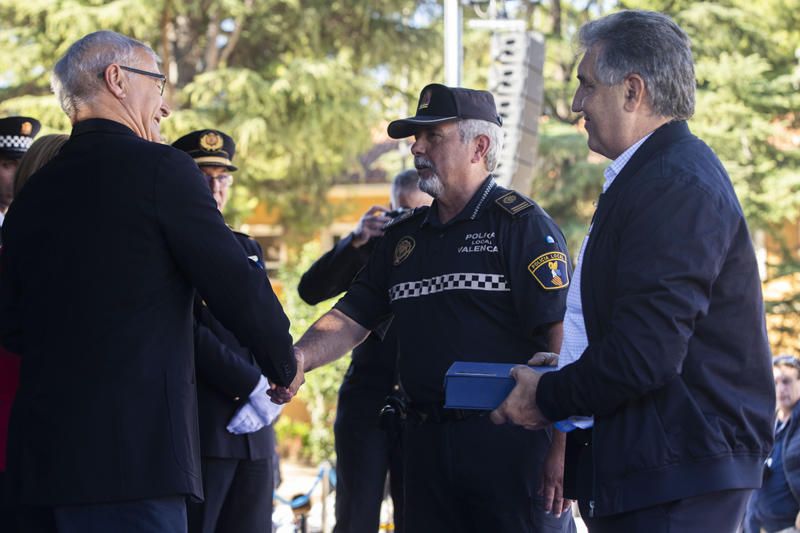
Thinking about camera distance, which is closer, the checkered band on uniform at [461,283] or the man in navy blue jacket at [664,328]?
the man in navy blue jacket at [664,328]

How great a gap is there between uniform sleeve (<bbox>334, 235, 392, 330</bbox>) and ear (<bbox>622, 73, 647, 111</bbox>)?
1.68 m

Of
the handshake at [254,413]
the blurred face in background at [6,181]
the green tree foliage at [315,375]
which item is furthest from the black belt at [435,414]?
the green tree foliage at [315,375]

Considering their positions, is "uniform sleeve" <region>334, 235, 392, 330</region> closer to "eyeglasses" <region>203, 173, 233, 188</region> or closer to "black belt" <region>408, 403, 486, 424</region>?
"black belt" <region>408, 403, 486, 424</region>

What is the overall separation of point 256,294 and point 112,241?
1.44 ft

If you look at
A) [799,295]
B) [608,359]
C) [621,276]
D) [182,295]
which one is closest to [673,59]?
[621,276]

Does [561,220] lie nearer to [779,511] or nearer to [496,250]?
[779,511]

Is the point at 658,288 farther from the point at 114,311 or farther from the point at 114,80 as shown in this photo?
the point at 114,80

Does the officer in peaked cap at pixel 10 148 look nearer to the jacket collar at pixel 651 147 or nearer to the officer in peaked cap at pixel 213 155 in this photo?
the officer in peaked cap at pixel 213 155

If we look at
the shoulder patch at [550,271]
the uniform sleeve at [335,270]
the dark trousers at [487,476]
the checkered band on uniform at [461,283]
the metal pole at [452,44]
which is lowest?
the dark trousers at [487,476]

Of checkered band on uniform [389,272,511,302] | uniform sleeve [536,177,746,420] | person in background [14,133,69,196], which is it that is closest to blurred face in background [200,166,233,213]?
person in background [14,133,69,196]

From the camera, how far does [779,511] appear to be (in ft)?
27.7

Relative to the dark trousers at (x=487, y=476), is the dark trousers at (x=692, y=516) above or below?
above

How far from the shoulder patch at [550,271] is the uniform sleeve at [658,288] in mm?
1160

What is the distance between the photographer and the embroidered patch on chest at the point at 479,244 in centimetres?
405
